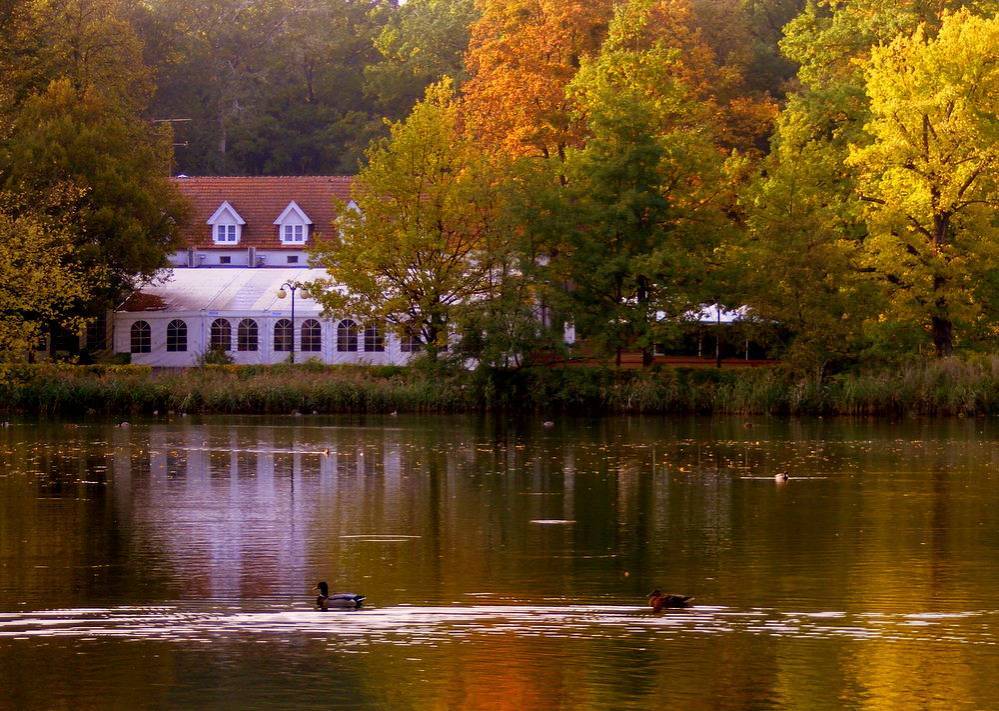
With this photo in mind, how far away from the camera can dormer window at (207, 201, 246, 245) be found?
3152 inches

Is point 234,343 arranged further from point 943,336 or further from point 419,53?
point 419,53

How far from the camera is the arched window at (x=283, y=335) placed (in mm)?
64188

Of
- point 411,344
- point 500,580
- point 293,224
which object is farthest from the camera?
point 293,224

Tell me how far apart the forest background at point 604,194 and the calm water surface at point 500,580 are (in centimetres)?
1832

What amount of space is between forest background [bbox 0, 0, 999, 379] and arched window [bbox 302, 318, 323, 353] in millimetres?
6296

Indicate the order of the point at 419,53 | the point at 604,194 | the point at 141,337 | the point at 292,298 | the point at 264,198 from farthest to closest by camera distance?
the point at 419,53, the point at 264,198, the point at 141,337, the point at 292,298, the point at 604,194

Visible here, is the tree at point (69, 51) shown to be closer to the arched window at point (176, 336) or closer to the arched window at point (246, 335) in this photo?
the arched window at point (176, 336)

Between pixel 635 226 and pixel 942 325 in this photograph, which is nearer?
pixel 942 325

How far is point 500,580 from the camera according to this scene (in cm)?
1906

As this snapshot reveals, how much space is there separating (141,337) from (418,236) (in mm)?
14523

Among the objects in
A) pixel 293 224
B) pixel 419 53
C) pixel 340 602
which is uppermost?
pixel 419 53

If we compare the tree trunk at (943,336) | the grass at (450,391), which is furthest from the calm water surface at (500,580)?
the tree trunk at (943,336)

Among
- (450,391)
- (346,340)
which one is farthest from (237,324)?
(450,391)

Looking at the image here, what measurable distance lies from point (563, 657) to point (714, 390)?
38466mm
